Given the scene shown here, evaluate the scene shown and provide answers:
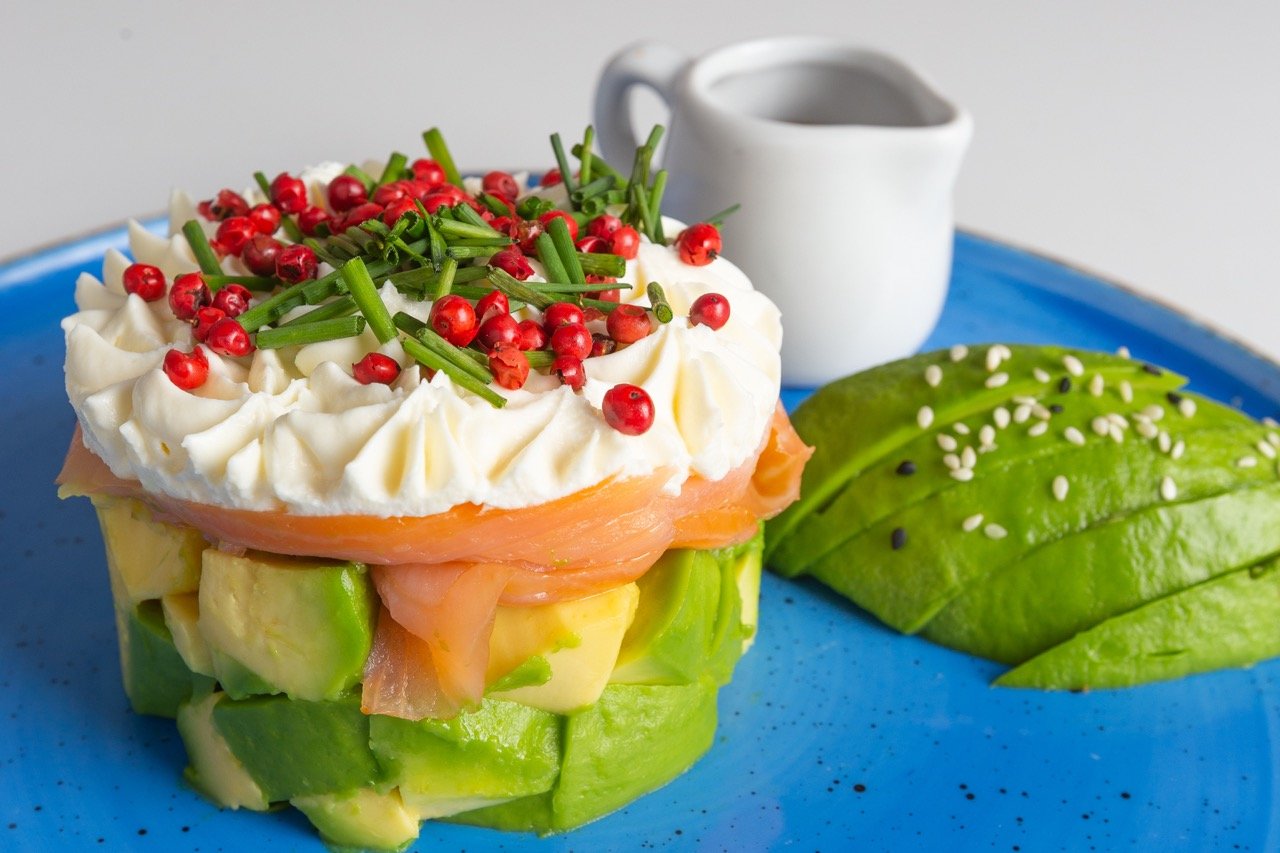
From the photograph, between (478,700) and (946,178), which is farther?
(946,178)

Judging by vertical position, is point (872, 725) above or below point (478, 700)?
below

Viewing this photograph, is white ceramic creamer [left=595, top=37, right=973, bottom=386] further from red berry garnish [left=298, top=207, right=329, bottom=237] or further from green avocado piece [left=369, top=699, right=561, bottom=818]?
green avocado piece [left=369, top=699, right=561, bottom=818]

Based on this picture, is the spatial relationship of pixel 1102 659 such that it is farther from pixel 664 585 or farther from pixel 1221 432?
pixel 664 585

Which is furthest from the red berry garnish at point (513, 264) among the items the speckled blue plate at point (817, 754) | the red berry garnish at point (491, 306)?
the speckled blue plate at point (817, 754)

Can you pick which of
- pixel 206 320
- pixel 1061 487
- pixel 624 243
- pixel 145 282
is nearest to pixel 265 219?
pixel 145 282

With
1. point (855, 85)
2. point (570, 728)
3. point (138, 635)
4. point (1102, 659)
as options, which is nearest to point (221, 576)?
point (138, 635)

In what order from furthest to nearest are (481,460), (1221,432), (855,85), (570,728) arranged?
1. (855,85)
2. (1221,432)
3. (570,728)
4. (481,460)

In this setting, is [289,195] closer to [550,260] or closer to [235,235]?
[235,235]
